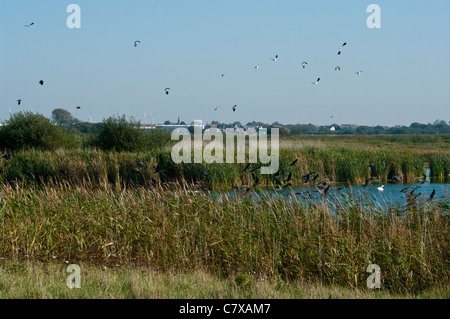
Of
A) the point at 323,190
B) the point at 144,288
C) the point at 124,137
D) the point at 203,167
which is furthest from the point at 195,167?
the point at 144,288

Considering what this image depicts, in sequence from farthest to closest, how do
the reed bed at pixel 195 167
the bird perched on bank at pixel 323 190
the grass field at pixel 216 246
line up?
the reed bed at pixel 195 167
the bird perched on bank at pixel 323 190
the grass field at pixel 216 246

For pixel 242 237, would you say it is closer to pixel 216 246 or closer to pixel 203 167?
pixel 216 246

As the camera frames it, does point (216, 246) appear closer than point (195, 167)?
Yes

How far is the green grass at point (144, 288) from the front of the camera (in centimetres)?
585

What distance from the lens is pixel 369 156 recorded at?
2622 cm

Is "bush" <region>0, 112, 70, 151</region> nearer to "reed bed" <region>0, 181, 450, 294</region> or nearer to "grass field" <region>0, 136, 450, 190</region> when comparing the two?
"grass field" <region>0, 136, 450, 190</region>

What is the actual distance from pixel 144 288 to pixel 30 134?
27.0 m

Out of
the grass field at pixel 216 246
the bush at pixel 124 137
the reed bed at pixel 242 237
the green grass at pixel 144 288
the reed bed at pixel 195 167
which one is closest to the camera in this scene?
the green grass at pixel 144 288

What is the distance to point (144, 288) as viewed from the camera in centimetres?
611

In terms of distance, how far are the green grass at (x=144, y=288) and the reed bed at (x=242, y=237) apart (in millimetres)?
662

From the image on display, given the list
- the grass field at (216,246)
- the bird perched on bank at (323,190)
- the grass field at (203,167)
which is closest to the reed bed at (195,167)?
the grass field at (203,167)

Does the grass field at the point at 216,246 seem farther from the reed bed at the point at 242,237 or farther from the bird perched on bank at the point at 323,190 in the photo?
the bird perched on bank at the point at 323,190

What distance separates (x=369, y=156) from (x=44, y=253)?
20.6m

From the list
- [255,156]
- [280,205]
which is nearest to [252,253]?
[280,205]
